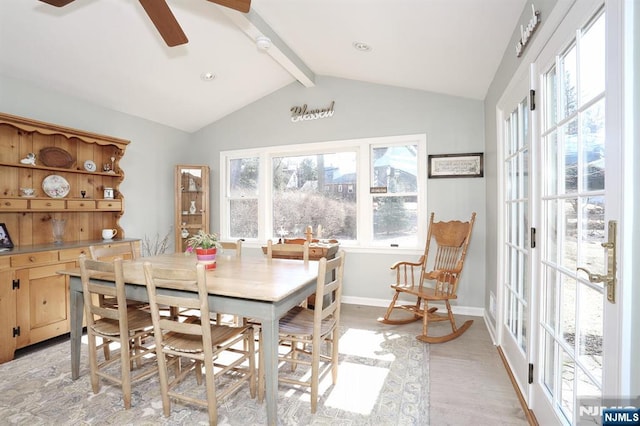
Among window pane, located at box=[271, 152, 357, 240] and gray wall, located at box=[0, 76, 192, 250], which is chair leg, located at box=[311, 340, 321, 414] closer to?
window pane, located at box=[271, 152, 357, 240]

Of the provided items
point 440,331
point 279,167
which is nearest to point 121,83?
point 279,167

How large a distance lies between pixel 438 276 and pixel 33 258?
3720mm

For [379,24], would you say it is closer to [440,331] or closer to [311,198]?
[311,198]

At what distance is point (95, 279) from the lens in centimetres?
222

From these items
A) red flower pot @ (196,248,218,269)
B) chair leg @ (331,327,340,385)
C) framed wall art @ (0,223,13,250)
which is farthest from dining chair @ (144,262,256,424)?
framed wall art @ (0,223,13,250)

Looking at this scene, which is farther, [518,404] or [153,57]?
[153,57]

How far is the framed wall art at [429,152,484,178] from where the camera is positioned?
3674 millimetres

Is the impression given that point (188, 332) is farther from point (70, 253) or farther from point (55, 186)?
point (55, 186)

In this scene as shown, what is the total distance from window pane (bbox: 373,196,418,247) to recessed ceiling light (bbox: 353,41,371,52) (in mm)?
1755

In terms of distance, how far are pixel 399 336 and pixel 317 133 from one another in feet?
9.05

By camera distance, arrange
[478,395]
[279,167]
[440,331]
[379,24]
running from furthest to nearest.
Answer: [279,167], [440,331], [379,24], [478,395]

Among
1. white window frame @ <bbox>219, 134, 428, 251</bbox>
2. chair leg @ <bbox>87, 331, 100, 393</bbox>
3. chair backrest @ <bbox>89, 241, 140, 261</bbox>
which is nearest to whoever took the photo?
chair leg @ <bbox>87, 331, 100, 393</bbox>

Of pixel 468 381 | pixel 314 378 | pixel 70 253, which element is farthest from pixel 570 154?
pixel 70 253

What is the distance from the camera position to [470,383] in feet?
7.55
